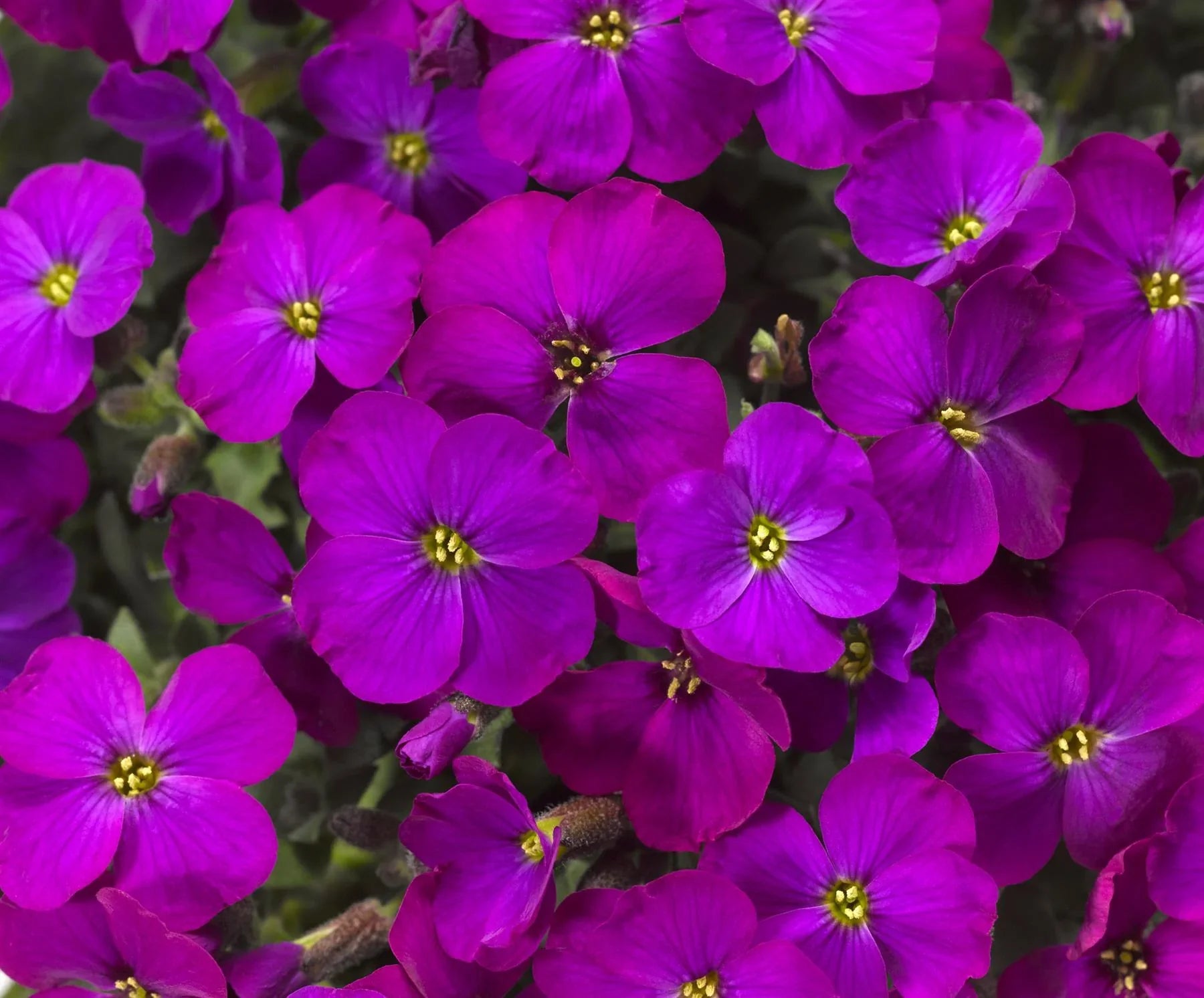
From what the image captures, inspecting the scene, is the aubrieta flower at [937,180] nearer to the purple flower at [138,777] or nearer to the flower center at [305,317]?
the flower center at [305,317]

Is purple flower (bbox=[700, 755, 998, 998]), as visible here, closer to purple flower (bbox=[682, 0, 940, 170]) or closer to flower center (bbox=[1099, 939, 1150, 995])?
flower center (bbox=[1099, 939, 1150, 995])

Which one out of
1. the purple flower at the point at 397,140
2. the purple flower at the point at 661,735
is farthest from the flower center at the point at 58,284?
the purple flower at the point at 661,735

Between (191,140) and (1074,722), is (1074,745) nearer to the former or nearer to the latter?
(1074,722)

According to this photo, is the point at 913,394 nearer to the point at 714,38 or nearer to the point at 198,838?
the point at 714,38

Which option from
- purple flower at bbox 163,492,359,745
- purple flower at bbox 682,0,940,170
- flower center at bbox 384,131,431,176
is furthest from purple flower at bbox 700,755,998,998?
flower center at bbox 384,131,431,176

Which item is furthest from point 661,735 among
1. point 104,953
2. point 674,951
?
point 104,953
